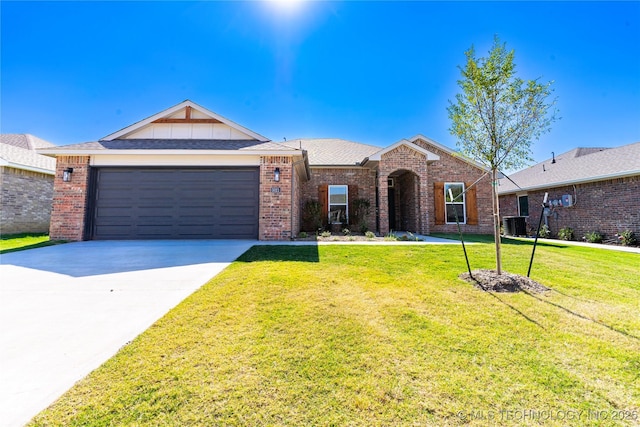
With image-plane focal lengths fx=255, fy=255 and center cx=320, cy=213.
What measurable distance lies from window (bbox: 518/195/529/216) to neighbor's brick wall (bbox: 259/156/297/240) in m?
14.4

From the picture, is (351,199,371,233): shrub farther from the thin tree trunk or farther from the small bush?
the small bush

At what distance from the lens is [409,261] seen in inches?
226

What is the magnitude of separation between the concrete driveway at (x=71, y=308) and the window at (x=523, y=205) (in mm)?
16635

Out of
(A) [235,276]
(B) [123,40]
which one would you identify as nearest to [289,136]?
(B) [123,40]

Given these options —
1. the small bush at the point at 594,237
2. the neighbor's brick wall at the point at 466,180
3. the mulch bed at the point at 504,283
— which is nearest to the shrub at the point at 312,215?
the neighbor's brick wall at the point at 466,180

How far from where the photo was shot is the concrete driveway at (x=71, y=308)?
182 cm

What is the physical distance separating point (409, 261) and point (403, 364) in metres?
3.93

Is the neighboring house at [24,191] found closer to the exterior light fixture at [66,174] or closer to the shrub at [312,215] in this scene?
the exterior light fixture at [66,174]

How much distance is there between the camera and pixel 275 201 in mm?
8953

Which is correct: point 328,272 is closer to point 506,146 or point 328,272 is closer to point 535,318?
point 535,318

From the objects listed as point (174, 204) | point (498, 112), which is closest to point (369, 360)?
point (498, 112)

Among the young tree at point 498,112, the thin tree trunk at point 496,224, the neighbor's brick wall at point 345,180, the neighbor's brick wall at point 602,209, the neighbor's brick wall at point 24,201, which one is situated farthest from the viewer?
the neighbor's brick wall at point 345,180

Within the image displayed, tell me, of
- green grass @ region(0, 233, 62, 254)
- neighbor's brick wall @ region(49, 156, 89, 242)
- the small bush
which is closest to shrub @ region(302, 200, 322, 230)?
neighbor's brick wall @ region(49, 156, 89, 242)

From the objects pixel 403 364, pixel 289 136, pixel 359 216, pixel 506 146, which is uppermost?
pixel 289 136
